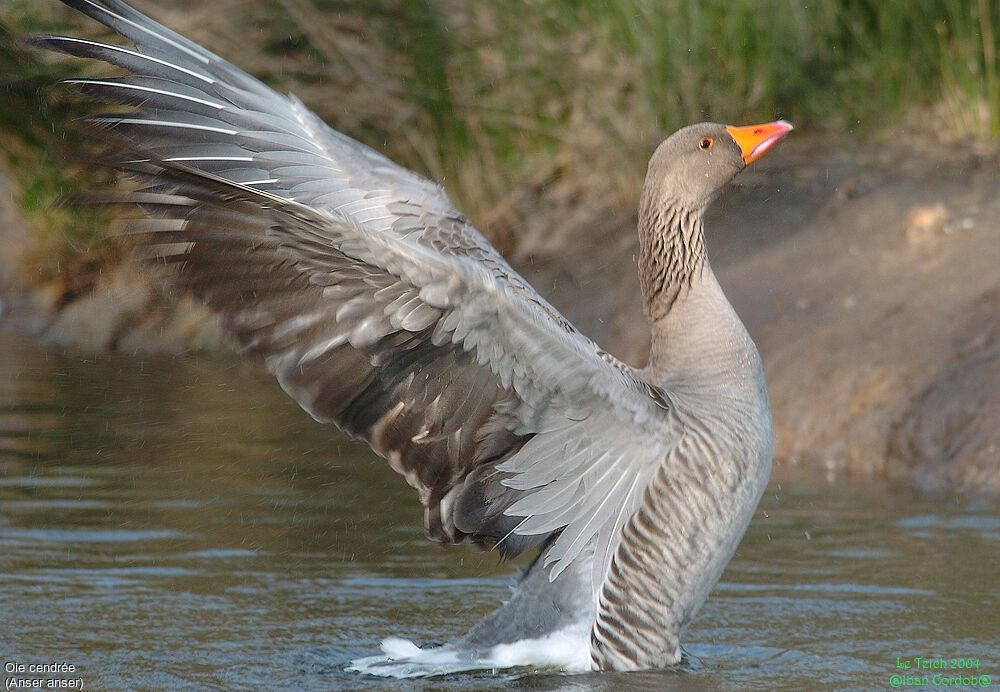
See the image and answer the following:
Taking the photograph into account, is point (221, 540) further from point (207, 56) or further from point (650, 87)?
point (650, 87)

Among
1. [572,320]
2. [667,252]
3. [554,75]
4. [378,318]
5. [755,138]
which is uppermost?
[554,75]

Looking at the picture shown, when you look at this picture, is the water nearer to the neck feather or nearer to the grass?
the neck feather

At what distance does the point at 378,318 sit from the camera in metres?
4.54

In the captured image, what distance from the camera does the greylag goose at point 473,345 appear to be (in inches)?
174

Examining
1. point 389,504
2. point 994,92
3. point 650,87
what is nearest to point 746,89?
point 650,87

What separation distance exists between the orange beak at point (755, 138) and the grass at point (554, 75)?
5374mm

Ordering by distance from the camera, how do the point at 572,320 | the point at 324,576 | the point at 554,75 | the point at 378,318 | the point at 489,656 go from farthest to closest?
the point at 554,75 → the point at 572,320 → the point at 324,576 → the point at 489,656 → the point at 378,318

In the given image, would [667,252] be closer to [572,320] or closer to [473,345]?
[473,345]

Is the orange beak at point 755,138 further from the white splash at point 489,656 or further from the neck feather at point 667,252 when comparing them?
the white splash at point 489,656

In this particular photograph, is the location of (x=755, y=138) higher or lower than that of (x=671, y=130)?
lower

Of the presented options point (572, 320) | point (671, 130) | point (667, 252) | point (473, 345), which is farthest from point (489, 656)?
point (671, 130)

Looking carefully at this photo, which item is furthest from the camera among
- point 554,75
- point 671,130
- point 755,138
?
point 554,75

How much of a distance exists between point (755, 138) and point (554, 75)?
6041 millimetres

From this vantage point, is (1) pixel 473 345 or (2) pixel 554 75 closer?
(1) pixel 473 345
